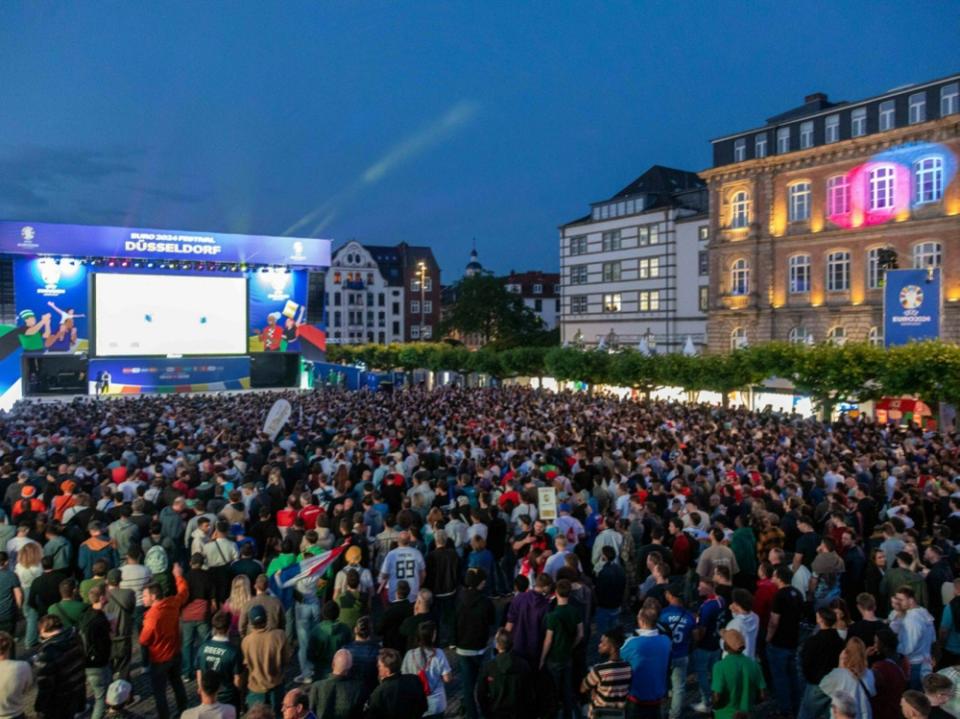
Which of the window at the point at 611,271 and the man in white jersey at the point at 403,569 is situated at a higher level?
the window at the point at 611,271

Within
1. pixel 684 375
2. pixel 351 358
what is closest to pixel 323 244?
pixel 351 358

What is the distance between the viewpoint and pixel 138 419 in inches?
917

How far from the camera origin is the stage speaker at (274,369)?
159ft

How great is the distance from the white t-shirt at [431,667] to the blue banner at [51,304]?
42.1m

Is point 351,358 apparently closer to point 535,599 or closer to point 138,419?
point 138,419

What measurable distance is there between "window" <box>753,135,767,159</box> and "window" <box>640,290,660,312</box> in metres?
14.6

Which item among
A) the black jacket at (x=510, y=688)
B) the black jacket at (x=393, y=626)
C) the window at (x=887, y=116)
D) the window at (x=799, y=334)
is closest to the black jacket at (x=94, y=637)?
the black jacket at (x=393, y=626)

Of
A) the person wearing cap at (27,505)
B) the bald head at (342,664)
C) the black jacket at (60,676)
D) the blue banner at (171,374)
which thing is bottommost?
the black jacket at (60,676)

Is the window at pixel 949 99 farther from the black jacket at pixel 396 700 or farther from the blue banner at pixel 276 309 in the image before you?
the black jacket at pixel 396 700

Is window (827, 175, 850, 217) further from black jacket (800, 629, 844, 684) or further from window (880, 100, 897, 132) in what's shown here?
black jacket (800, 629, 844, 684)

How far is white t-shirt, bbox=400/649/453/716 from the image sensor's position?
21.5ft

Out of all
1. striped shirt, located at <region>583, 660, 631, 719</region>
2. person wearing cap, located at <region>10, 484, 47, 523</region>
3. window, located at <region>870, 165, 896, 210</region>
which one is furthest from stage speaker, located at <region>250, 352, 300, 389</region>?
striped shirt, located at <region>583, 660, 631, 719</region>

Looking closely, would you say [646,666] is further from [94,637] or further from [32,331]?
[32,331]

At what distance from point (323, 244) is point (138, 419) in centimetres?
2819
